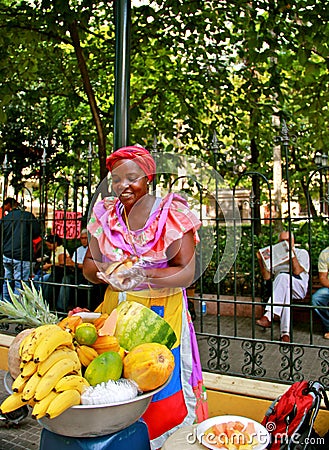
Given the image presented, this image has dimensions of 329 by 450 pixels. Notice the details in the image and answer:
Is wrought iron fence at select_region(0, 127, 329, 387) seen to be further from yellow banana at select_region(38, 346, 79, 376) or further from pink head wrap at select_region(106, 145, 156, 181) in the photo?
yellow banana at select_region(38, 346, 79, 376)

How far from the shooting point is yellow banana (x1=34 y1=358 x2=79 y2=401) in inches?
51.4

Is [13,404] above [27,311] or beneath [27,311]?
beneath

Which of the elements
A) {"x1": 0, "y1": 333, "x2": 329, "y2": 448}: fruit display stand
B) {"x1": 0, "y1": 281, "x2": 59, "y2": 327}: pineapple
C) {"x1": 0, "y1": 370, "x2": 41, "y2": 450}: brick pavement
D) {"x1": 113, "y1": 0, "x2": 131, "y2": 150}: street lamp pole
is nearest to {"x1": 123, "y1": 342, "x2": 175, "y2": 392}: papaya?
{"x1": 0, "y1": 281, "x2": 59, "y2": 327}: pineapple

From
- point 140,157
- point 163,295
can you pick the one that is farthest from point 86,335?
point 140,157

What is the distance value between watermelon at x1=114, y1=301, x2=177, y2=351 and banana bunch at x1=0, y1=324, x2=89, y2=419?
20cm

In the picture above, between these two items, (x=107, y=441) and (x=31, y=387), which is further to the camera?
(x=107, y=441)

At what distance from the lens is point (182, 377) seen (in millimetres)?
2102

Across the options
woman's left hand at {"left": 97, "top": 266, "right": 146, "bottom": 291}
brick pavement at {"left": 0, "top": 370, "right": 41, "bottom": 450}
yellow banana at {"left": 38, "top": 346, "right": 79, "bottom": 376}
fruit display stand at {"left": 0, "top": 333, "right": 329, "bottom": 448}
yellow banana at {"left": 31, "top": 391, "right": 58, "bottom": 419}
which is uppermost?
woman's left hand at {"left": 97, "top": 266, "right": 146, "bottom": 291}

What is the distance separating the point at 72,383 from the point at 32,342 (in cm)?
20

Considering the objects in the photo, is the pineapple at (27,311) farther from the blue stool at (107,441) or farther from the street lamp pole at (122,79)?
the street lamp pole at (122,79)

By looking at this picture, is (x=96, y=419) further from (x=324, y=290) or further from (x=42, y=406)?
(x=324, y=290)

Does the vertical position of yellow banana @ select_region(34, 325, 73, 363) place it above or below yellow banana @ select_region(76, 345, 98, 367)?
above

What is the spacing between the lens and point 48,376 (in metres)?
1.33

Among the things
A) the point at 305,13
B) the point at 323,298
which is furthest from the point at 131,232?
the point at 323,298
